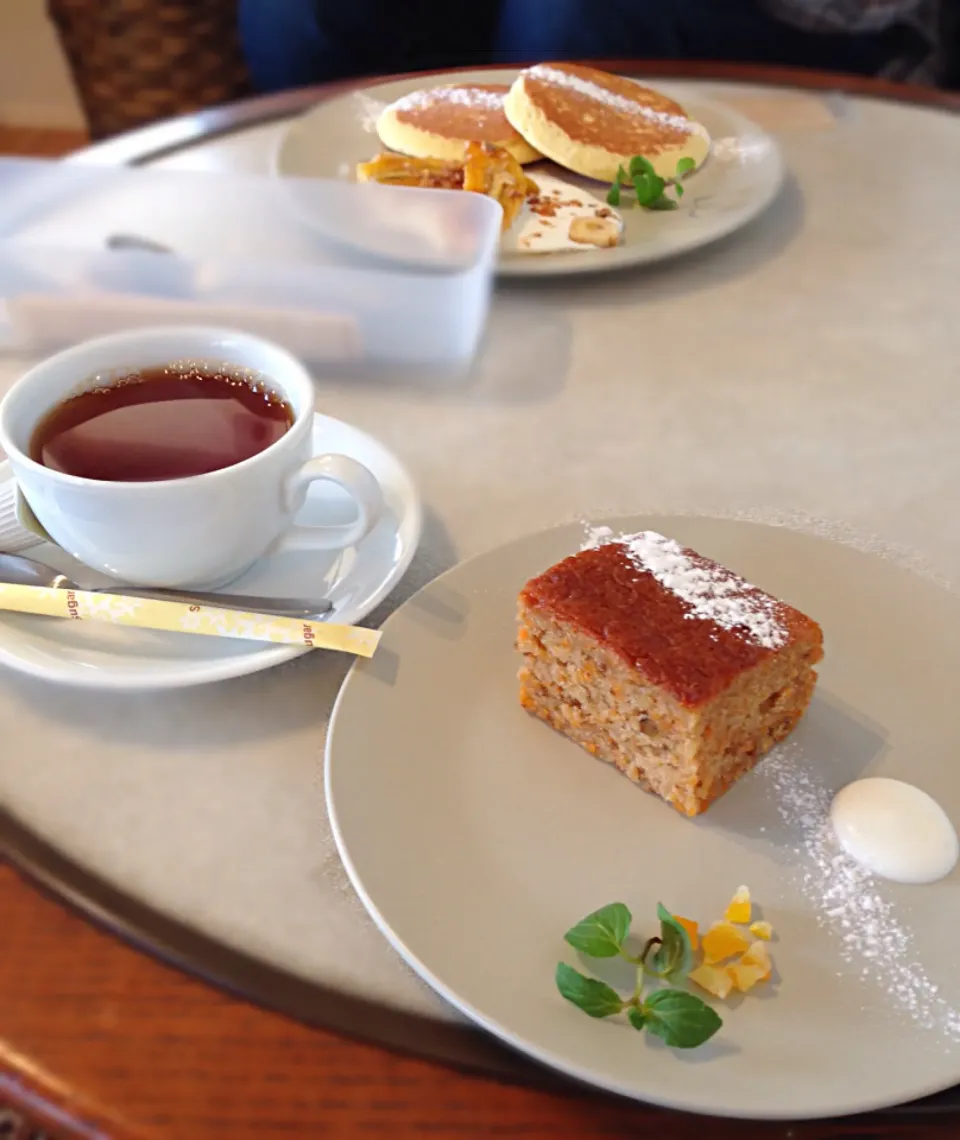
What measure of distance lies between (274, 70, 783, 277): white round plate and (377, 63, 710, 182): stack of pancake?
0.03 metres

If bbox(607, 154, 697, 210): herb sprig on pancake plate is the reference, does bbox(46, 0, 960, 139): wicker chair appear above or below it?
below

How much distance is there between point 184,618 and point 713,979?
413 mm

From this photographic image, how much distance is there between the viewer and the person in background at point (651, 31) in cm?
195

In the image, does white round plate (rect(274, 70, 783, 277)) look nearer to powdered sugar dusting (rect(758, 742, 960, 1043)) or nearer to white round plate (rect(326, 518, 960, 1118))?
white round plate (rect(326, 518, 960, 1118))

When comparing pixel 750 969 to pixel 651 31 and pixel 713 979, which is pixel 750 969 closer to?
pixel 713 979

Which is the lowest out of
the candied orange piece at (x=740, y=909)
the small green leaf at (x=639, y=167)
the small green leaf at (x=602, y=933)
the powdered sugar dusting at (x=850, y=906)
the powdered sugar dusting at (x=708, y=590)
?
the powdered sugar dusting at (x=850, y=906)

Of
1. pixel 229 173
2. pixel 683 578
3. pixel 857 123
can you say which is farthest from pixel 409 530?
pixel 857 123

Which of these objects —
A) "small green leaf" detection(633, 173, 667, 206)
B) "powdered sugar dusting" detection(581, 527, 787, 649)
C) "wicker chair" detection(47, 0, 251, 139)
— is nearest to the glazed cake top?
"powdered sugar dusting" detection(581, 527, 787, 649)

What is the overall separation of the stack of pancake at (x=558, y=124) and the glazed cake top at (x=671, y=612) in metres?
0.84

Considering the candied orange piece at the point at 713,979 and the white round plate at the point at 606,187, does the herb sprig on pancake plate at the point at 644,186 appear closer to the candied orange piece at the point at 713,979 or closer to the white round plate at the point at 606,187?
the white round plate at the point at 606,187

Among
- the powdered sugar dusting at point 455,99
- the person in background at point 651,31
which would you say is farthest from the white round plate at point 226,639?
the person in background at point 651,31

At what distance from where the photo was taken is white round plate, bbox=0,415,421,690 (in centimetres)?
70

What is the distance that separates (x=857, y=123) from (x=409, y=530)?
1.18 metres

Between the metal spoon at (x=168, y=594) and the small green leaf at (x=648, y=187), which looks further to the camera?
the small green leaf at (x=648, y=187)
